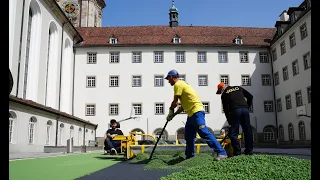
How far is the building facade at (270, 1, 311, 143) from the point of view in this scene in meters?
29.3

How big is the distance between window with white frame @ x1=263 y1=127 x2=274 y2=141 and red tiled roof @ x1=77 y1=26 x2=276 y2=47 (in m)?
10.5

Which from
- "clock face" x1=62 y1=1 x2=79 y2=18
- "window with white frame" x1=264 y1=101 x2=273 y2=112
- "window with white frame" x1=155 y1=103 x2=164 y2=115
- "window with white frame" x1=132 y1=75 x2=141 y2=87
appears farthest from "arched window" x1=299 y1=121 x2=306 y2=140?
"clock face" x1=62 y1=1 x2=79 y2=18

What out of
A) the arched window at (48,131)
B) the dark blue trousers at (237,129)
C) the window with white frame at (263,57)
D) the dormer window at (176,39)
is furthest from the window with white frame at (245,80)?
the dark blue trousers at (237,129)

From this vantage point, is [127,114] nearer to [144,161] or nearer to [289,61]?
[289,61]

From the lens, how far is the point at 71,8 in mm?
51062

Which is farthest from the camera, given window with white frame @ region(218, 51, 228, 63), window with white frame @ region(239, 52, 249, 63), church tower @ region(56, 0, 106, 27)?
church tower @ region(56, 0, 106, 27)

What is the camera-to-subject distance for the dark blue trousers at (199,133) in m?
5.86

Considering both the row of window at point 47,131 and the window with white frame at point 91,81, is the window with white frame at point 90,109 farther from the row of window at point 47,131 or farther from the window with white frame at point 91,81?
the row of window at point 47,131

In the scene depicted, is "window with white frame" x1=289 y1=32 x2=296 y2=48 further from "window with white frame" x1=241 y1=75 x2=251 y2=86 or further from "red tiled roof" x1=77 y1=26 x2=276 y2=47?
"window with white frame" x1=241 y1=75 x2=251 y2=86

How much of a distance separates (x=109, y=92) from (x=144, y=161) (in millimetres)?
29632

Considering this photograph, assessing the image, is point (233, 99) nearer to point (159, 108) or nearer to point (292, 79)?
point (292, 79)

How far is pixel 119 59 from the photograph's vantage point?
124 ft

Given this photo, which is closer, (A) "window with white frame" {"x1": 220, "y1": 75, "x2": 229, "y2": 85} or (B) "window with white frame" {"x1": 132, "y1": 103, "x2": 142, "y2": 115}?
(B) "window with white frame" {"x1": 132, "y1": 103, "x2": 142, "y2": 115}

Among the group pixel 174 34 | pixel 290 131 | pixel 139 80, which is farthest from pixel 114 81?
pixel 290 131
